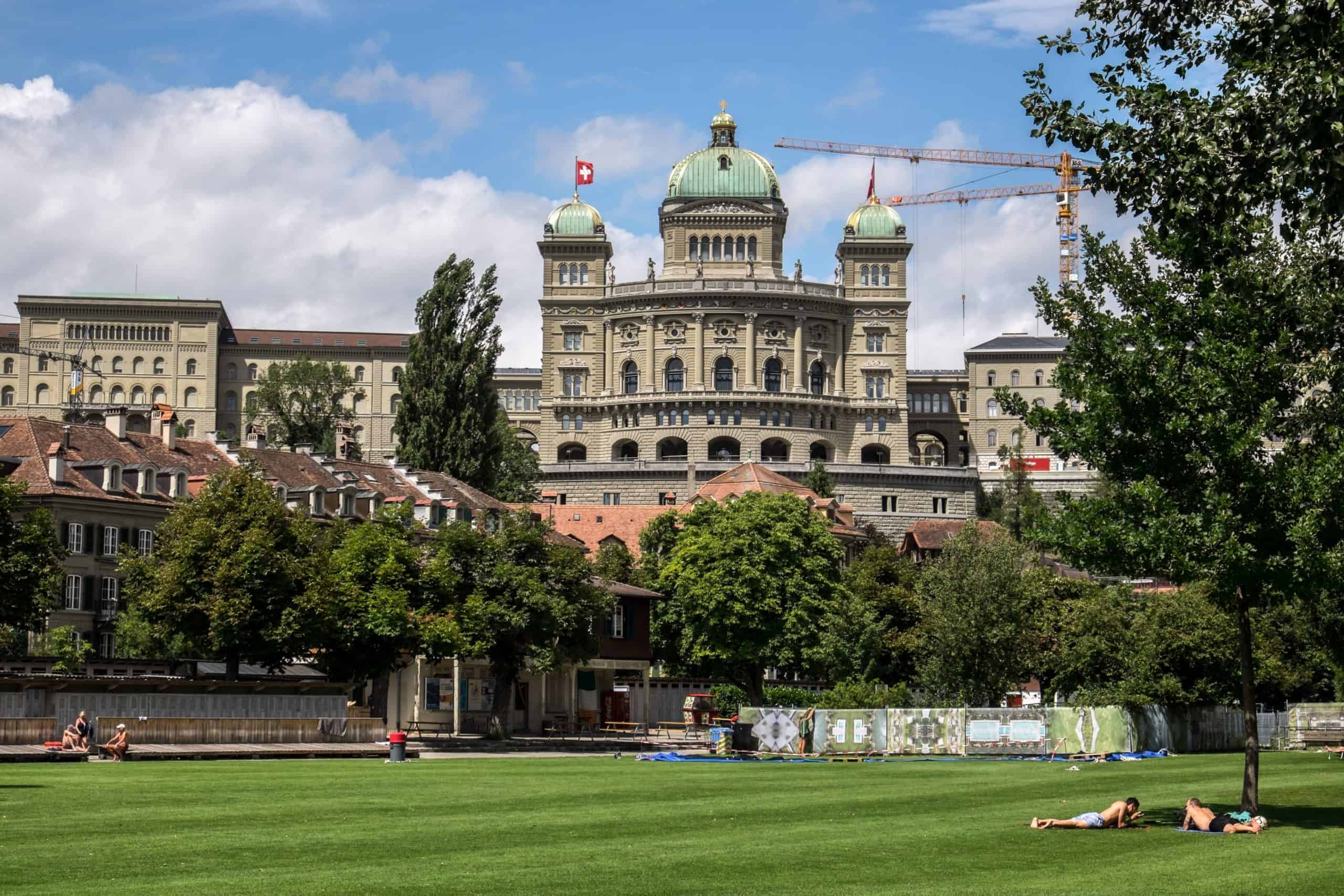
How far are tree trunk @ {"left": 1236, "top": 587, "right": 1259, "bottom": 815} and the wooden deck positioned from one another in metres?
30.5

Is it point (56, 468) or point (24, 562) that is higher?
point (56, 468)

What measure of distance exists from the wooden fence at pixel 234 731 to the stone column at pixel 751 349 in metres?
134

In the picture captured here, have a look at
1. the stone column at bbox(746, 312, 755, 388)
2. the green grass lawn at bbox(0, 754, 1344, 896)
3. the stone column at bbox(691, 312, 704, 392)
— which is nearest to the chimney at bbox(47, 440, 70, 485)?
the green grass lawn at bbox(0, 754, 1344, 896)

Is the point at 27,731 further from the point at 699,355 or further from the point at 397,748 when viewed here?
the point at 699,355

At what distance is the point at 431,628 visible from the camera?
71.1 metres

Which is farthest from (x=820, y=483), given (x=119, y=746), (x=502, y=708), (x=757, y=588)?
(x=119, y=746)

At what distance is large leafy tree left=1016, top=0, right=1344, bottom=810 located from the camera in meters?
30.8

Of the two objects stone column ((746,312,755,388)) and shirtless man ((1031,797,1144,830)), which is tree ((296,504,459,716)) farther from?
stone column ((746,312,755,388))

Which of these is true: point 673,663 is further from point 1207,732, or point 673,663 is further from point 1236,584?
point 1236,584

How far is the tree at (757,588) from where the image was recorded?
310 ft

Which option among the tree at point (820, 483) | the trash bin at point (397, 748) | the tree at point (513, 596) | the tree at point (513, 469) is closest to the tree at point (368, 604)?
the tree at point (513, 596)

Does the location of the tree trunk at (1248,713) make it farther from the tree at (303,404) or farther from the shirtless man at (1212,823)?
the tree at (303,404)

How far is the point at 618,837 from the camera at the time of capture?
29.3 meters

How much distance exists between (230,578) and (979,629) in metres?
33.6
